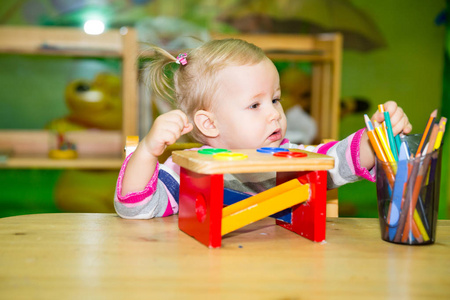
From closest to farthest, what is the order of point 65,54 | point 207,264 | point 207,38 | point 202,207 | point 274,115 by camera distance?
point 207,264 → point 202,207 → point 274,115 → point 65,54 → point 207,38

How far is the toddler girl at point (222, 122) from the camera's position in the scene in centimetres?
81

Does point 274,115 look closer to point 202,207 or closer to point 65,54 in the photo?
point 202,207

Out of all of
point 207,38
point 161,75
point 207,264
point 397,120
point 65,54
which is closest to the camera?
point 207,264

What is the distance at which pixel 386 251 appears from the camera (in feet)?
2.09

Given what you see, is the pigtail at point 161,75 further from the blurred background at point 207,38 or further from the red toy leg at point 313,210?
the blurred background at point 207,38

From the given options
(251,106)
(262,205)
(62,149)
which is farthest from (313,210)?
(62,149)

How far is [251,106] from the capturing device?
0.95 m

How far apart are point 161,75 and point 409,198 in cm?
58

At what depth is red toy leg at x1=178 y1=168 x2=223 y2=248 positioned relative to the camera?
64 centimetres

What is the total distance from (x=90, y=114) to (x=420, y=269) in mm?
2732

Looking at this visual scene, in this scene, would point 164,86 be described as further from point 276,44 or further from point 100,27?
point 100,27

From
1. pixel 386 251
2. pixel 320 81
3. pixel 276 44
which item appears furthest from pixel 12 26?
pixel 386 251

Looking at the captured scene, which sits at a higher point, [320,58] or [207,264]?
[320,58]

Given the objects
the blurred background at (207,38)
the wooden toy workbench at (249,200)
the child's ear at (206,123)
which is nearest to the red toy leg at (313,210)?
the wooden toy workbench at (249,200)
